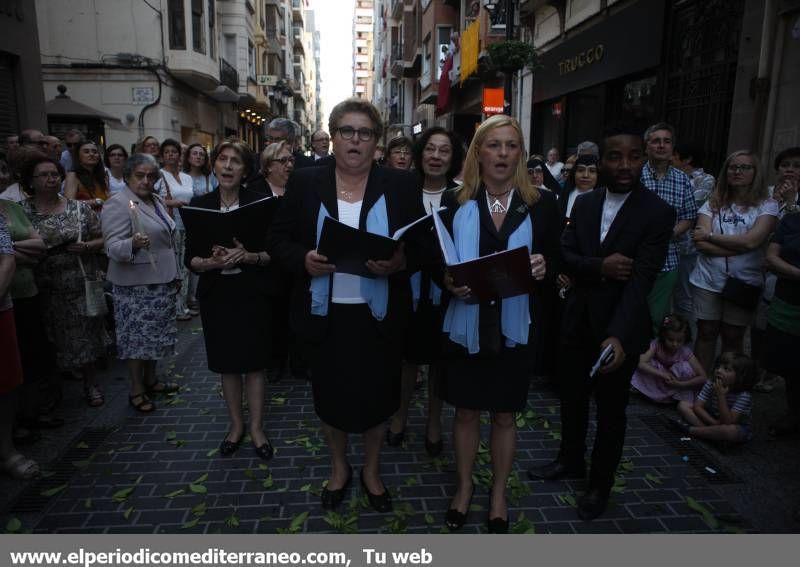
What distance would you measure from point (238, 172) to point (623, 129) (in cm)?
264

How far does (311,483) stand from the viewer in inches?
147

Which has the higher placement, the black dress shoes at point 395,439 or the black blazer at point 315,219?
the black blazer at point 315,219

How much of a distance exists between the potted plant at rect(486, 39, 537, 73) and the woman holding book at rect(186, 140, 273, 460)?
7697 mm

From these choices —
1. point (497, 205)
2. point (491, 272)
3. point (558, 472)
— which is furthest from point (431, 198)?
point (558, 472)

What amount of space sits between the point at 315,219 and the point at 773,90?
6717 millimetres

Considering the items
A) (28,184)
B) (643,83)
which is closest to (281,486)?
(28,184)

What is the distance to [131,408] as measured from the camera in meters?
4.91

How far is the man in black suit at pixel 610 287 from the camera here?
3.00m

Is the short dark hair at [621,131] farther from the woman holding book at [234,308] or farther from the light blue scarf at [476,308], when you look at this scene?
the woman holding book at [234,308]

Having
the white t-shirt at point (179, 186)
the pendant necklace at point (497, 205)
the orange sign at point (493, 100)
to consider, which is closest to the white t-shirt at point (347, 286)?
the pendant necklace at point (497, 205)

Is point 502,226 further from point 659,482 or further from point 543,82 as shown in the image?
point 543,82

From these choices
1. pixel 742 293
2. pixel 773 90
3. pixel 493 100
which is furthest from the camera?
pixel 493 100

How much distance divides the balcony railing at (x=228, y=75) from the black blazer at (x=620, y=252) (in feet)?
77.3

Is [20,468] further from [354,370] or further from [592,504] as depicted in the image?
[592,504]
